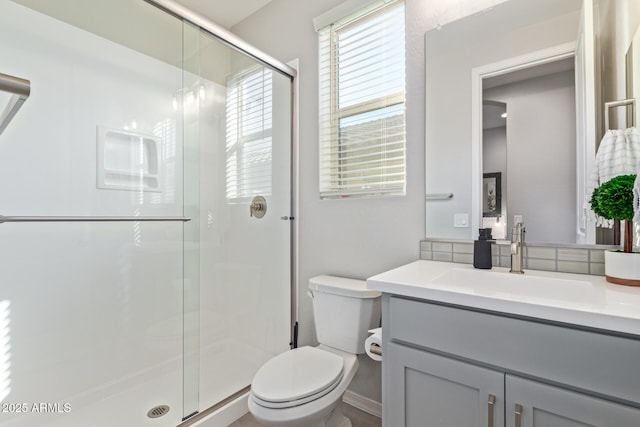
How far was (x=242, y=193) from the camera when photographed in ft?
6.60

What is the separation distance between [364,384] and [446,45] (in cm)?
180

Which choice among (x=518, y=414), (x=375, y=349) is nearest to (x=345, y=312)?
(x=375, y=349)

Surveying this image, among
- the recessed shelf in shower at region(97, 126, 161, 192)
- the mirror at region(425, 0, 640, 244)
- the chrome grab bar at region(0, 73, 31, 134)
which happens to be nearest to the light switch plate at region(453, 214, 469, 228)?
the mirror at region(425, 0, 640, 244)

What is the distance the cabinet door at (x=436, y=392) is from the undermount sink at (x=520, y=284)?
0.78ft

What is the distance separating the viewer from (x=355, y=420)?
5.44 ft

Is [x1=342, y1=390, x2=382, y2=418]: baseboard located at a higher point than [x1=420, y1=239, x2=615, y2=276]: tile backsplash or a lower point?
lower

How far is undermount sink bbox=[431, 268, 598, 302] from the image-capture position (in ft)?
3.37

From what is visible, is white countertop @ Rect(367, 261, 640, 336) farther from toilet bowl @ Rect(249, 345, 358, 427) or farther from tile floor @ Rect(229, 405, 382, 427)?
tile floor @ Rect(229, 405, 382, 427)

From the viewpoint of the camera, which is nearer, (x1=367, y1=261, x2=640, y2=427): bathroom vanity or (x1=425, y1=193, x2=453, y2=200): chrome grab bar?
(x1=367, y1=261, x2=640, y2=427): bathroom vanity

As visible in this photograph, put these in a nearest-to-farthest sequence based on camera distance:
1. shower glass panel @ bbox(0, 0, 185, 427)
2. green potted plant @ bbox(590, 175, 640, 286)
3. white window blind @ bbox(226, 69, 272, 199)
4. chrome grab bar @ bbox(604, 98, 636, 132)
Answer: green potted plant @ bbox(590, 175, 640, 286) < chrome grab bar @ bbox(604, 98, 636, 132) < shower glass panel @ bbox(0, 0, 185, 427) < white window blind @ bbox(226, 69, 272, 199)

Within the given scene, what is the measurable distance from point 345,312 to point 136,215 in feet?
4.50

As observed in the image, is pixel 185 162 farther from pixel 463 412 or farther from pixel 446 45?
pixel 463 412

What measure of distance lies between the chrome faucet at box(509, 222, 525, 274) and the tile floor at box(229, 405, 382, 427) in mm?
1061

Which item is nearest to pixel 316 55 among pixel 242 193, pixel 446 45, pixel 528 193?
pixel 446 45
